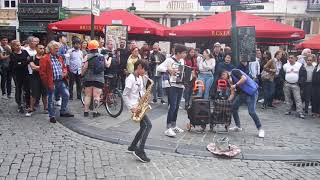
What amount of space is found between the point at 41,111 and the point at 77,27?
16.0 ft

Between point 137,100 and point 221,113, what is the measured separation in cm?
255

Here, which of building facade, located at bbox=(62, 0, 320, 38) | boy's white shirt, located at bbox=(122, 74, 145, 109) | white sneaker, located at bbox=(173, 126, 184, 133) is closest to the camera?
boy's white shirt, located at bbox=(122, 74, 145, 109)

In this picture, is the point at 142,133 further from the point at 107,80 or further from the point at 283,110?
the point at 283,110

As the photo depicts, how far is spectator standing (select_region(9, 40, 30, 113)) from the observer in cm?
978

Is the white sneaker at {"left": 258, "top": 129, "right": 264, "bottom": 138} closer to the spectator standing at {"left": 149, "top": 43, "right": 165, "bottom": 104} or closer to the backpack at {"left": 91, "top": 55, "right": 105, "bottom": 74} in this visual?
the backpack at {"left": 91, "top": 55, "right": 105, "bottom": 74}

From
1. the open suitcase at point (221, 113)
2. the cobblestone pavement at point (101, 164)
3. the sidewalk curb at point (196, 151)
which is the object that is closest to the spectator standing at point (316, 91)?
the open suitcase at point (221, 113)

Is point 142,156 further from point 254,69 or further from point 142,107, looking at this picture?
point 254,69

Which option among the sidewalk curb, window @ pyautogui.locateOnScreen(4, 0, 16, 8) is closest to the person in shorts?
the sidewalk curb

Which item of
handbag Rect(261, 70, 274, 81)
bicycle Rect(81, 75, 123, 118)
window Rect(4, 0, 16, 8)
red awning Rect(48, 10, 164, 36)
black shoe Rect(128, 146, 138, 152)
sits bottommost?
black shoe Rect(128, 146, 138, 152)

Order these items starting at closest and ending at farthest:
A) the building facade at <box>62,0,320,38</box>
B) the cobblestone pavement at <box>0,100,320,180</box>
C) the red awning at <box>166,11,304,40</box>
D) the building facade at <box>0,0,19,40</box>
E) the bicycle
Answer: the cobblestone pavement at <box>0,100,320,180</box> < the bicycle < the red awning at <box>166,11,304,40</box> < the building facade at <box>62,0,320,38</box> < the building facade at <box>0,0,19,40</box>

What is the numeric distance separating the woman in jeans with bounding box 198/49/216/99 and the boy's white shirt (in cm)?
463

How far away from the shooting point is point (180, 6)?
2938 centimetres

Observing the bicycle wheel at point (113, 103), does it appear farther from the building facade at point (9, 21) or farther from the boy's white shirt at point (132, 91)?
the building facade at point (9, 21)

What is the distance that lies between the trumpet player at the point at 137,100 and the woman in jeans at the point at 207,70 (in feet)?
15.2
